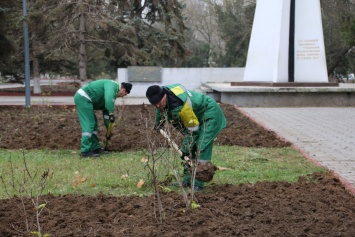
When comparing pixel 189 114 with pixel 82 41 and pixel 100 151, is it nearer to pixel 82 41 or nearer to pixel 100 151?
pixel 100 151

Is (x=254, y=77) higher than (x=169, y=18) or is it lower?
lower

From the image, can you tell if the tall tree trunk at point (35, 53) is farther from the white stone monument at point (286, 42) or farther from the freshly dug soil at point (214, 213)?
the freshly dug soil at point (214, 213)

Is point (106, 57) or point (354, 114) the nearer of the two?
point (354, 114)

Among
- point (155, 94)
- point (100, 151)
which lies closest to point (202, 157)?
point (155, 94)

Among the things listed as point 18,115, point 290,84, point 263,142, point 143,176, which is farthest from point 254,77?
point 143,176

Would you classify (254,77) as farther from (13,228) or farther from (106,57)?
(13,228)

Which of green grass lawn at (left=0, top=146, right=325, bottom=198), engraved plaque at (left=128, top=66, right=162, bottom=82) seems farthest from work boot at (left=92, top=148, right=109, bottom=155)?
engraved plaque at (left=128, top=66, right=162, bottom=82)

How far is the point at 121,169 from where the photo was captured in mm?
7191

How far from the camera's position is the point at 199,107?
5973mm

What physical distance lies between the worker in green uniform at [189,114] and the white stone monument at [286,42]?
1410cm

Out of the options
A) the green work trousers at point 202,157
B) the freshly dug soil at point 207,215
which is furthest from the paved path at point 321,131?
the green work trousers at point 202,157

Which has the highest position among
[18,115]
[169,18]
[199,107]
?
[169,18]

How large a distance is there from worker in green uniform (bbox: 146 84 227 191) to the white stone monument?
1410cm

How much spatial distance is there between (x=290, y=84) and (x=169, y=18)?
14676 millimetres
